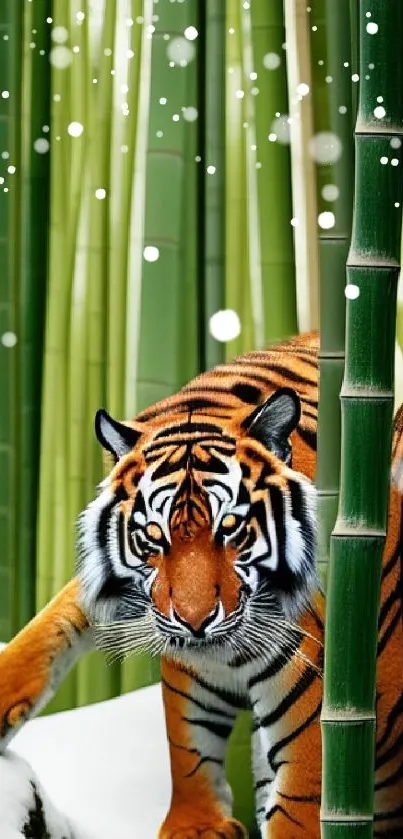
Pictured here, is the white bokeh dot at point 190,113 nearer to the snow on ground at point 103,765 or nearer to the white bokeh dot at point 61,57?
the white bokeh dot at point 61,57

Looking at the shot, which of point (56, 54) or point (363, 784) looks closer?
point (363, 784)

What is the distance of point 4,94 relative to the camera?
4.00ft

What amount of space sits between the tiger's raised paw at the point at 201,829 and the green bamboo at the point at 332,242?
0.26 m

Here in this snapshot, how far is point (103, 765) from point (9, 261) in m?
0.50

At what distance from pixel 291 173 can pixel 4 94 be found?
Result: 296 mm

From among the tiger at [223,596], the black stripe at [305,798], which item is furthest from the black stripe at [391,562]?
the black stripe at [305,798]

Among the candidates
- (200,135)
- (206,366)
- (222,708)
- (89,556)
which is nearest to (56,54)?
(200,135)

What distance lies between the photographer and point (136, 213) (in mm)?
1193

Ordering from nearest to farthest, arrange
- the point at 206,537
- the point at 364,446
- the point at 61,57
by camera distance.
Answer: the point at 364,446 → the point at 206,537 → the point at 61,57

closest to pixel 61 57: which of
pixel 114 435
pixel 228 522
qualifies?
pixel 114 435

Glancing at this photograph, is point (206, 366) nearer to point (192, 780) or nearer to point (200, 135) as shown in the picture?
point (200, 135)

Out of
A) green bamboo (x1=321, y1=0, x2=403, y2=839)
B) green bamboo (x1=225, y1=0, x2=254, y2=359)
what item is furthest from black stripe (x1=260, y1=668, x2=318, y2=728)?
green bamboo (x1=225, y1=0, x2=254, y2=359)

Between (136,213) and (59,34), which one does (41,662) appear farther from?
(59,34)

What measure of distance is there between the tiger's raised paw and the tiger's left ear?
0.35 meters
